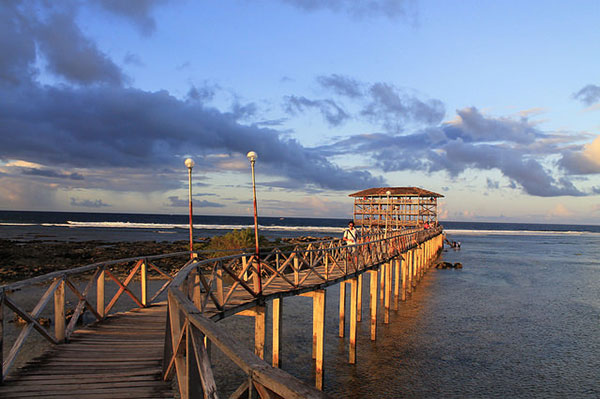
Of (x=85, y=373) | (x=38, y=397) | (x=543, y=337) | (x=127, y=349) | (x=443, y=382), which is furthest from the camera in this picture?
(x=543, y=337)

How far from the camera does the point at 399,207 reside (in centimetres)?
5512

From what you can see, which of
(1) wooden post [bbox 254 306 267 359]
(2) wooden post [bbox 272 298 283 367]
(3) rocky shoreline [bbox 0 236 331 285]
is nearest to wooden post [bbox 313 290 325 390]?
(2) wooden post [bbox 272 298 283 367]

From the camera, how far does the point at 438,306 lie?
23.1 m

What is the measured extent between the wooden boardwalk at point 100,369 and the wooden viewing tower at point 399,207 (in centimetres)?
4650

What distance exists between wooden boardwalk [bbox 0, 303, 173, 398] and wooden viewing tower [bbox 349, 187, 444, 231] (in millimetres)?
46497

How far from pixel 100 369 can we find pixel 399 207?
5166cm

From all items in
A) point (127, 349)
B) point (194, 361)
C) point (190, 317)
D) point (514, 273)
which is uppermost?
point (190, 317)

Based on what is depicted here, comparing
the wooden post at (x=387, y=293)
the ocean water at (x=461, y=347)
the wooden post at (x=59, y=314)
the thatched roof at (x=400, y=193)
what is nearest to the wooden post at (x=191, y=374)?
the wooden post at (x=59, y=314)

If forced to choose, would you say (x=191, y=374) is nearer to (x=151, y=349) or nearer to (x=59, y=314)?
(x=151, y=349)

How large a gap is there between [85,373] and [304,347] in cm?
1075

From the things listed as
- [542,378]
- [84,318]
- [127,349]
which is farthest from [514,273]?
[127,349]

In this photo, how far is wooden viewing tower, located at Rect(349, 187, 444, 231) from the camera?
53.3 meters

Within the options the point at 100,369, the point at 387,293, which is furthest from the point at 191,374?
the point at 387,293

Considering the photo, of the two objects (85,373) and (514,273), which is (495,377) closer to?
(85,373)
